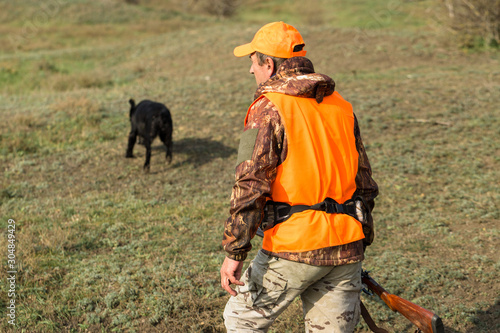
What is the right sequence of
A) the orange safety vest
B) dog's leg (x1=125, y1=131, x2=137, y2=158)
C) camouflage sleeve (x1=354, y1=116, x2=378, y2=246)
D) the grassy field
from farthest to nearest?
dog's leg (x1=125, y1=131, x2=137, y2=158) < the grassy field < camouflage sleeve (x1=354, y1=116, x2=378, y2=246) < the orange safety vest

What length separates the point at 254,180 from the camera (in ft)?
7.41

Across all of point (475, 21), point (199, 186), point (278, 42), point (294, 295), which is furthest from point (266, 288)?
point (475, 21)

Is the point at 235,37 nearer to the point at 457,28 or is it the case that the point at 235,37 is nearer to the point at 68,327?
the point at 457,28

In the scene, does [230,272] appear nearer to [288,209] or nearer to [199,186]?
[288,209]

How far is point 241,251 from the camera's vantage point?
2281 millimetres

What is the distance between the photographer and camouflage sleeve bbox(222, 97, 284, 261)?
7.42ft

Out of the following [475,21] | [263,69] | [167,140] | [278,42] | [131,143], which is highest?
[475,21]

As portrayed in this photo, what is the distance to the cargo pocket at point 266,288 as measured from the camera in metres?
2.35

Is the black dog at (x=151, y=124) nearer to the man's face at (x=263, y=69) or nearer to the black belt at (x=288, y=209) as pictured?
the man's face at (x=263, y=69)

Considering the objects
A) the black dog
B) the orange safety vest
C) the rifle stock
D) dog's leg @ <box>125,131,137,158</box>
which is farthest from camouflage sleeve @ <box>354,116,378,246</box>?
dog's leg @ <box>125,131,137,158</box>

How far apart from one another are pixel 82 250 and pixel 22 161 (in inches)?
146

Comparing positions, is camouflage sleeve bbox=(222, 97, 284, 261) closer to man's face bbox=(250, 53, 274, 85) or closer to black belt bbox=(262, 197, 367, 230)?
black belt bbox=(262, 197, 367, 230)

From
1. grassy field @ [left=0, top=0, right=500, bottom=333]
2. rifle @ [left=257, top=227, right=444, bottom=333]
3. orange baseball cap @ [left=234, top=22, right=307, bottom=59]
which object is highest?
orange baseball cap @ [left=234, top=22, right=307, bottom=59]

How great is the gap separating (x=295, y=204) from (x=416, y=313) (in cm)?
95
